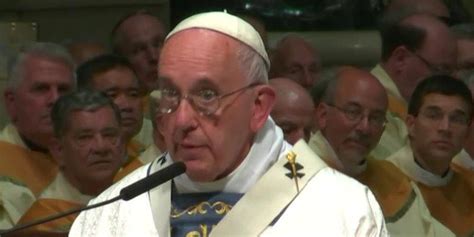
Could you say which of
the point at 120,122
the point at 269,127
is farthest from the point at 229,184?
the point at 120,122

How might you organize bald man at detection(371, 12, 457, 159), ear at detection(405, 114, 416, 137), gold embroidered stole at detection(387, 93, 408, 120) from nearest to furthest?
ear at detection(405, 114, 416, 137) < gold embroidered stole at detection(387, 93, 408, 120) < bald man at detection(371, 12, 457, 159)

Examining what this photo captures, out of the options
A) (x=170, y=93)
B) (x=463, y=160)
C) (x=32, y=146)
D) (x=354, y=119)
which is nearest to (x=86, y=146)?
(x=32, y=146)

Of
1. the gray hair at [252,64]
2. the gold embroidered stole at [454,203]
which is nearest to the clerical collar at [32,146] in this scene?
the gold embroidered stole at [454,203]

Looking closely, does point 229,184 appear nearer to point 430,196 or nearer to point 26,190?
point 26,190

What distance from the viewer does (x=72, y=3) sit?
7203 mm

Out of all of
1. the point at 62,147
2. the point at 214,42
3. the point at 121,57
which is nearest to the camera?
the point at 214,42

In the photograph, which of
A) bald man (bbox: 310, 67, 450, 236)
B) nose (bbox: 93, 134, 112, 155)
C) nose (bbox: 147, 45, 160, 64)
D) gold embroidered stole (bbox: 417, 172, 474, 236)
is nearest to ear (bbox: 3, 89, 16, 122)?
nose (bbox: 93, 134, 112, 155)

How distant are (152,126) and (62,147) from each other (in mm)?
597

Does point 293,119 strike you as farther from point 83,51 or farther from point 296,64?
point 83,51

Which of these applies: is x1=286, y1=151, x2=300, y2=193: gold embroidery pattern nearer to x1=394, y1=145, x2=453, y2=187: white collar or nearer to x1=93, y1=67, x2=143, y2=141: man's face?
x1=93, y1=67, x2=143, y2=141: man's face

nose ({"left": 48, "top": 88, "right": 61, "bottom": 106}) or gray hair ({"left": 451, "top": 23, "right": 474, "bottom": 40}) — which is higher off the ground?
nose ({"left": 48, "top": 88, "right": 61, "bottom": 106})

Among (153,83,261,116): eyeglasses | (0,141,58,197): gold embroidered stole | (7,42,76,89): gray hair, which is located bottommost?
(0,141,58,197): gold embroidered stole

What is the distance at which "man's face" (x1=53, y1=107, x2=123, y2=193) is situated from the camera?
17.0ft

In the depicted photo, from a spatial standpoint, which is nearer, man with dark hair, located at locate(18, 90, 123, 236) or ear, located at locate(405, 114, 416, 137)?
man with dark hair, located at locate(18, 90, 123, 236)
